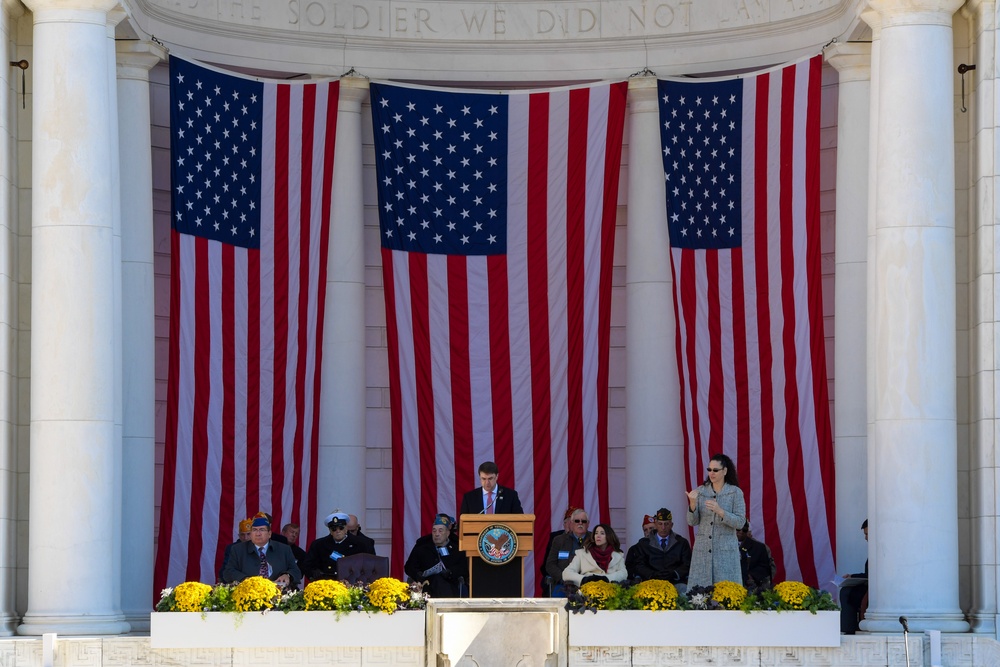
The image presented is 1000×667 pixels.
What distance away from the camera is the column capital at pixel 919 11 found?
1054 inches

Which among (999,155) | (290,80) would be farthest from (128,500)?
(999,155)

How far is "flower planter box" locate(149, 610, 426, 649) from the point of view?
23969 mm

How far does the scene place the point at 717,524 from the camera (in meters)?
24.7

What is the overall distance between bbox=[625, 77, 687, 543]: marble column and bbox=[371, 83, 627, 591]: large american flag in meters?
0.53

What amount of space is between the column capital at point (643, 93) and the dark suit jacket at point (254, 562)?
11.6m

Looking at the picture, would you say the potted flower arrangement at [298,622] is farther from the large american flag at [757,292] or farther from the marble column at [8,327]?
the large american flag at [757,292]

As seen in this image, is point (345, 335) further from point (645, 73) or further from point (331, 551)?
point (645, 73)

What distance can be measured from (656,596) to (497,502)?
322 cm

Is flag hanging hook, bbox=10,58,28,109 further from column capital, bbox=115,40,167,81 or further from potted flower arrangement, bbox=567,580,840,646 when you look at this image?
potted flower arrangement, bbox=567,580,840,646

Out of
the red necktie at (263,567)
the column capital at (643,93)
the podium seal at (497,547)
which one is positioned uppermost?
the column capital at (643,93)

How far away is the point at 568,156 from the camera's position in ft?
108

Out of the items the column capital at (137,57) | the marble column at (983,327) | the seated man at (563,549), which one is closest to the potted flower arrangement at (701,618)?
the seated man at (563,549)

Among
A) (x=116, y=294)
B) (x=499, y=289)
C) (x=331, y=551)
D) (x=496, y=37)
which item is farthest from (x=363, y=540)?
(x=496, y=37)

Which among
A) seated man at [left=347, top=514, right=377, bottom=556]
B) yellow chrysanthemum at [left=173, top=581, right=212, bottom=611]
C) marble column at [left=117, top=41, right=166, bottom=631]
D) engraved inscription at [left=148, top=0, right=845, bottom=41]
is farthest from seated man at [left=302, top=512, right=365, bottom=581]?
engraved inscription at [left=148, top=0, right=845, bottom=41]
